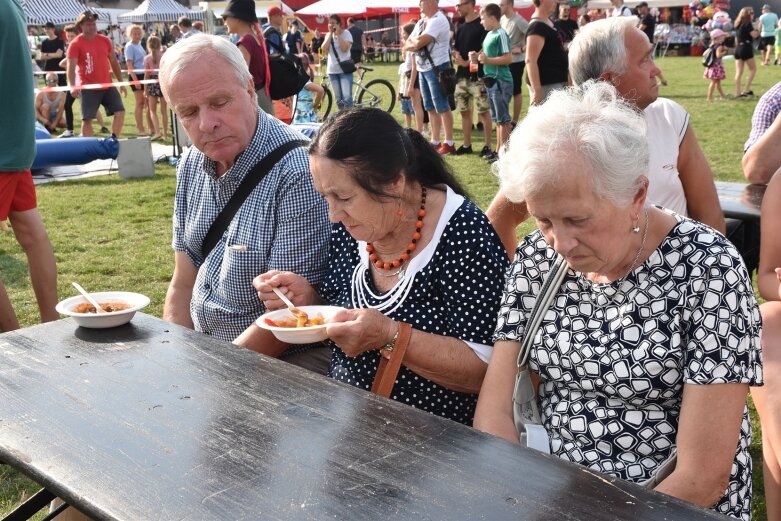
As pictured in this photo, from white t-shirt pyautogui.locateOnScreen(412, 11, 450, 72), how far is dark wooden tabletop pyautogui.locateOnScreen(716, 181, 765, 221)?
6422mm

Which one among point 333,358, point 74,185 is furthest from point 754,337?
point 74,185

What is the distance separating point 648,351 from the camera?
1740 mm

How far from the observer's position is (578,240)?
1.75 m

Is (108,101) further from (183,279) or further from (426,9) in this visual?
(183,279)

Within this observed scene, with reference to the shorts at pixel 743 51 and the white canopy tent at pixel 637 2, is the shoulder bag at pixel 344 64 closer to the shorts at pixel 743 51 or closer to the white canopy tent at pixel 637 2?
the shorts at pixel 743 51

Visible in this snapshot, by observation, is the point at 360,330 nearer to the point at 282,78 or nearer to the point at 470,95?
the point at 282,78

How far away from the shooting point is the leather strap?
2068 millimetres

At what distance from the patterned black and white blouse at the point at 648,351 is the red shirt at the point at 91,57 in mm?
10983

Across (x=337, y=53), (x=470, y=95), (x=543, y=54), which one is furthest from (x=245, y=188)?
(x=337, y=53)

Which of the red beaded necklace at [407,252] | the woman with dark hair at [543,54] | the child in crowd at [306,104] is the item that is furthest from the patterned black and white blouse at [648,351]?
Answer: the child in crowd at [306,104]

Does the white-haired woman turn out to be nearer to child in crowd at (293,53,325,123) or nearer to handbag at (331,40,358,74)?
child in crowd at (293,53,325,123)

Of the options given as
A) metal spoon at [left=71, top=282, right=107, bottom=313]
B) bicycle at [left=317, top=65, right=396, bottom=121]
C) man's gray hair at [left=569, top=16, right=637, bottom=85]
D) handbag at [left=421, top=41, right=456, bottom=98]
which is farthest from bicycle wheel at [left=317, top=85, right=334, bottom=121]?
metal spoon at [left=71, top=282, right=107, bottom=313]

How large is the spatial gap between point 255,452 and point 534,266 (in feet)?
2.62

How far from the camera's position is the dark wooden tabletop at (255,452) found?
4.53 feet
